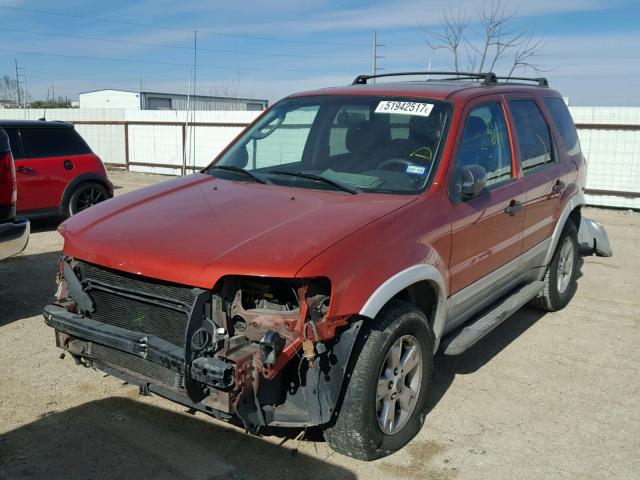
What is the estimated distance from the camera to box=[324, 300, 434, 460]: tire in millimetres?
3201

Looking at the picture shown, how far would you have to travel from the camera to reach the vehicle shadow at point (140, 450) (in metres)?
3.32

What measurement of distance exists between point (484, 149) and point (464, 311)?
1.14m

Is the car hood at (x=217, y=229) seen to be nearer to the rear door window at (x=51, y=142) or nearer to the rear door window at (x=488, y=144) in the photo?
the rear door window at (x=488, y=144)

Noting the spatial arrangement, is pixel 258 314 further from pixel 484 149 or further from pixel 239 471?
pixel 484 149

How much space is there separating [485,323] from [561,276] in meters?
2.12

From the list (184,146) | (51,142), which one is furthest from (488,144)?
(184,146)

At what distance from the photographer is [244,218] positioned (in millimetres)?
3418

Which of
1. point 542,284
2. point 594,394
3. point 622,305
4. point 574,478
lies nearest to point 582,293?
point 622,305

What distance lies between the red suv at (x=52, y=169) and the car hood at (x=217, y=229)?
6028 mm

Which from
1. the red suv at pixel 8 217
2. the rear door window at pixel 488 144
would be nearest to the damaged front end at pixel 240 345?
the rear door window at pixel 488 144

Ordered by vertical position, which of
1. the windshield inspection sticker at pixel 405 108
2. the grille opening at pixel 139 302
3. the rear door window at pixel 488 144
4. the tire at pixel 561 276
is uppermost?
the windshield inspection sticker at pixel 405 108

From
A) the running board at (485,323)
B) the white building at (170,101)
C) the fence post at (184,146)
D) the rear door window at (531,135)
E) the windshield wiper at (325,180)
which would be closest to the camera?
the windshield wiper at (325,180)

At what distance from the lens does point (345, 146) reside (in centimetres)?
436

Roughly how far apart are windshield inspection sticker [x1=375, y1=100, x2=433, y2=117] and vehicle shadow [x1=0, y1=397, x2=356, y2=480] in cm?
229
